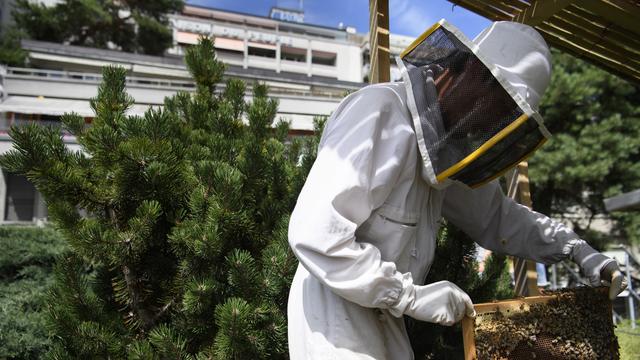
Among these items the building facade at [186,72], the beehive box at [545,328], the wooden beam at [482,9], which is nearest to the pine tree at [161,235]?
the building facade at [186,72]

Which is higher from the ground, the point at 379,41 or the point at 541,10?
the point at 541,10

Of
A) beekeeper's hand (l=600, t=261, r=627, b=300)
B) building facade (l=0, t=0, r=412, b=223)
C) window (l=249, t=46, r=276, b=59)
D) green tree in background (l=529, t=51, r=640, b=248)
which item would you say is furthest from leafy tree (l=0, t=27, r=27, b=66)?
beekeeper's hand (l=600, t=261, r=627, b=300)

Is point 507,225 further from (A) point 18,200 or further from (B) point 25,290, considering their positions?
(A) point 18,200

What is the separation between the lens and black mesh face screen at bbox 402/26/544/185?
4.43 feet

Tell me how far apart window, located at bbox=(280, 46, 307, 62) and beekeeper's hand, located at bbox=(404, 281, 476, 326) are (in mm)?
47375

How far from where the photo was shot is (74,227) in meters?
1.99

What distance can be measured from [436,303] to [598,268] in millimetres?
829

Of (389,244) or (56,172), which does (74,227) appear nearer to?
(56,172)

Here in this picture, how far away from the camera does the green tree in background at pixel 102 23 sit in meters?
27.3

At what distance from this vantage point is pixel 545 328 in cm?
153

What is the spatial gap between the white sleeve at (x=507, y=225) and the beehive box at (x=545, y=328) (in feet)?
0.62

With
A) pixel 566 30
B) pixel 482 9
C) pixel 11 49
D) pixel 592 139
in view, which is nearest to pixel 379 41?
pixel 482 9

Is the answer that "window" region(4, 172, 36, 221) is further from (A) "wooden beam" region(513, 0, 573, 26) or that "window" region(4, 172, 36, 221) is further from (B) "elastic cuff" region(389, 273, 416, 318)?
(B) "elastic cuff" region(389, 273, 416, 318)

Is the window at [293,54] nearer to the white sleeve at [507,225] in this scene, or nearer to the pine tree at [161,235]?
the pine tree at [161,235]
